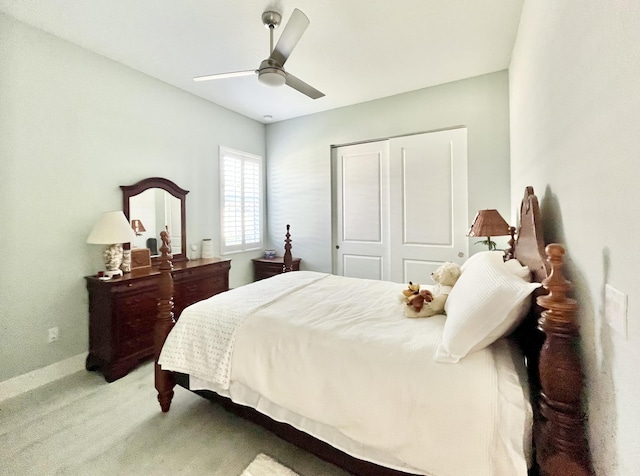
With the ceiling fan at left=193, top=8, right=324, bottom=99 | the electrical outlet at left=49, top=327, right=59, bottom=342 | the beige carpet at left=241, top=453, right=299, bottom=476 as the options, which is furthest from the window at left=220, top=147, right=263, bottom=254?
the beige carpet at left=241, top=453, right=299, bottom=476

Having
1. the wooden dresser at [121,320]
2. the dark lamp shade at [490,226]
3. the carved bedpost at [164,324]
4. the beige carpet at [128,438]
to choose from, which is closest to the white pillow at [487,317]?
the beige carpet at [128,438]

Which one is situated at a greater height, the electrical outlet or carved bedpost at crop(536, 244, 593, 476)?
carved bedpost at crop(536, 244, 593, 476)

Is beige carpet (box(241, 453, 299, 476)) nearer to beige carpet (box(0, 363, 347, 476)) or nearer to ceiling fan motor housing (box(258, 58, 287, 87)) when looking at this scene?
beige carpet (box(0, 363, 347, 476))

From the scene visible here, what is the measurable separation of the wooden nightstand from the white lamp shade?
2.06 meters

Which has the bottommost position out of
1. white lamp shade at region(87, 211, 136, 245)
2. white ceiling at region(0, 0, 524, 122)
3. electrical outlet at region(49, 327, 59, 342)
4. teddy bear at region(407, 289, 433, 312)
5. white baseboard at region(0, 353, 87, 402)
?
white baseboard at region(0, 353, 87, 402)

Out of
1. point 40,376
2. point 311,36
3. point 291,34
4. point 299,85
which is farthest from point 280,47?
point 40,376

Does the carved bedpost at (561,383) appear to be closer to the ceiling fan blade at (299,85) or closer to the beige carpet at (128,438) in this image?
the beige carpet at (128,438)

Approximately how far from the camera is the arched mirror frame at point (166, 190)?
2.94m

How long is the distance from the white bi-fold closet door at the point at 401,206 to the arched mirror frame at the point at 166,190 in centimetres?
210

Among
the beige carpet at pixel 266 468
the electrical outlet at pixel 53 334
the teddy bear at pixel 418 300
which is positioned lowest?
the beige carpet at pixel 266 468

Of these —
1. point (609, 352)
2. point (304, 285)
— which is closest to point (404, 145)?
point (304, 285)

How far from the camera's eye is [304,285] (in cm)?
238

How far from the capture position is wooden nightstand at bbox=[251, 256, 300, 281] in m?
4.33

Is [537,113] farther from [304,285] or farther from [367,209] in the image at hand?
[367,209]
